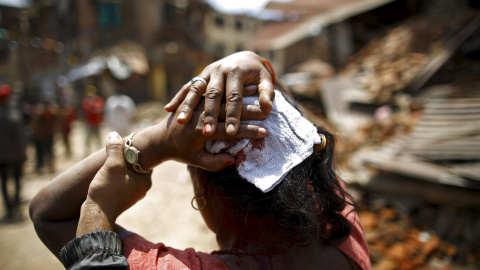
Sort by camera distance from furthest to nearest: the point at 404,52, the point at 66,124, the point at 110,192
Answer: the point at 66,124 < the point at 404,52 < the point at 110,192

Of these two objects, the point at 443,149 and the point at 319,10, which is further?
the point at 319,10

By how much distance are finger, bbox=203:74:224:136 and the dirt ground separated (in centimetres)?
299

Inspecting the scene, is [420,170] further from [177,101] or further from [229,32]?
[229,32]

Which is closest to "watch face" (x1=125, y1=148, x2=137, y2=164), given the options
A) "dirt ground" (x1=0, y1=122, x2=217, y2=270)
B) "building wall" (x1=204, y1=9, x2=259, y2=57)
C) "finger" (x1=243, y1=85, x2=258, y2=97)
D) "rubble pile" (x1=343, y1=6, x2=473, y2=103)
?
"finger" (x1=243, y1=85, x2=258, y2=97)

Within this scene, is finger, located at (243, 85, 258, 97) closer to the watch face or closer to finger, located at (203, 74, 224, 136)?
finger, located at (203, 74, 224, 136)

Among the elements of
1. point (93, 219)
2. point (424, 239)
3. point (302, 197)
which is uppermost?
point (302, 197)

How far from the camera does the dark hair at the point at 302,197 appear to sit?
1.05 metres

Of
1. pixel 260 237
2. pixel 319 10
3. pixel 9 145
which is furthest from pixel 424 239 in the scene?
pixel 319 10

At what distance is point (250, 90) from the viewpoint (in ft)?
3.70

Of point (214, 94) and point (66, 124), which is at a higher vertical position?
point (214, 94)

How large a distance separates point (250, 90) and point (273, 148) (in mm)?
250

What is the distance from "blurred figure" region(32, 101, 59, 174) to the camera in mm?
7023

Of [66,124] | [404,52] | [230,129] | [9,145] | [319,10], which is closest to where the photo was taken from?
[230,129]

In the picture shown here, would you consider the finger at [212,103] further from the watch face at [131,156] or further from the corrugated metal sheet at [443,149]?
the corrugated metal sheet at [443,149]
